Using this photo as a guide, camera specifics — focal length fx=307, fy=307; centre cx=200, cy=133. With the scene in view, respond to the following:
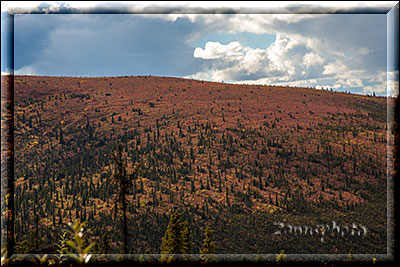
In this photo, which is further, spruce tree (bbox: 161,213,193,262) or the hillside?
the hillside

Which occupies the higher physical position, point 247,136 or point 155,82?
point 155,82

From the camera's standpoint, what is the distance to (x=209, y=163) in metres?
27.1

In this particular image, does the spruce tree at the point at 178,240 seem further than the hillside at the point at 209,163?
No

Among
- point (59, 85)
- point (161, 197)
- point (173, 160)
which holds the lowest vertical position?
point (161, 197)

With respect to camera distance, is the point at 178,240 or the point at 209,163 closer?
the point at 178,240

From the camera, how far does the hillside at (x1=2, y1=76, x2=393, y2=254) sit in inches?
776

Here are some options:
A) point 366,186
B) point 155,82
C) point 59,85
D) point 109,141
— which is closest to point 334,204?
point 366,186

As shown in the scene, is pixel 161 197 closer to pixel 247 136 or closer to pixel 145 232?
pixel 145 232

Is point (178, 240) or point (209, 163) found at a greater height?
point (209, 163)

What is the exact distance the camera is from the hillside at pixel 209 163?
64.6ft

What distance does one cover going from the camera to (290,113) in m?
36.0

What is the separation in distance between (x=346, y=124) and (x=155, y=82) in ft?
91.0

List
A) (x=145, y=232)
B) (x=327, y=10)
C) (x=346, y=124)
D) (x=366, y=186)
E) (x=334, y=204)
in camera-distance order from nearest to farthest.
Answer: (x=327, y=10), (x=145, y=232), (x=334, y=204), (x=366, y=186), (x=346, y=124)

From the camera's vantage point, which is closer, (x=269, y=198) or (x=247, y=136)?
(x=269, y=198)
